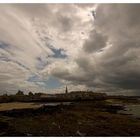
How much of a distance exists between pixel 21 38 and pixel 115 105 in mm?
2459

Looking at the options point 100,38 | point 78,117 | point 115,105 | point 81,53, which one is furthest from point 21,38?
point 115,105

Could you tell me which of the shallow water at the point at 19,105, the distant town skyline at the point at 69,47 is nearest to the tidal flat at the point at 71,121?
the shallow water at the point at 19,105

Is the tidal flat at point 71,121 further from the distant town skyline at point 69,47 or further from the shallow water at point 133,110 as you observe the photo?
the distant town skyline at point 69,47

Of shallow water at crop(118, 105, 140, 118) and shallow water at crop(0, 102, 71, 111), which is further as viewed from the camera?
shallow water at crop(0, 102, 71, 111)

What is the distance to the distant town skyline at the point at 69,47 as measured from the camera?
4.76 meters

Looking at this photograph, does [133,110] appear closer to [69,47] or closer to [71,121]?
[71,121]

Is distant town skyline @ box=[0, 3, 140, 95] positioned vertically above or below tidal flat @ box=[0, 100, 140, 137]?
above

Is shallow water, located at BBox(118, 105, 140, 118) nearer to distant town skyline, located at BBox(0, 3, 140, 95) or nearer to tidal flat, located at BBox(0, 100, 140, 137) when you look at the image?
tidal flat, located at BBox(0, 100, 140, 137)

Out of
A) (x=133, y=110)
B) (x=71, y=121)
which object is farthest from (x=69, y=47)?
(x=133, y=110)

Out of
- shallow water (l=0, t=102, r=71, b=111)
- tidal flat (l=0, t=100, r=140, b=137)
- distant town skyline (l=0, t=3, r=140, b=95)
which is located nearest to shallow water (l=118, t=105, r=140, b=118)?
tidal flat (l=0, t=100, r=140, b=137)

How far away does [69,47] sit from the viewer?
4.90 meters

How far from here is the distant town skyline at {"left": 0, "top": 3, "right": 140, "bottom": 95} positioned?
4.76m

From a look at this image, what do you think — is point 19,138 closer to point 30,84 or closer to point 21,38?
point 30,84

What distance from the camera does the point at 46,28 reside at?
16.0 feet
